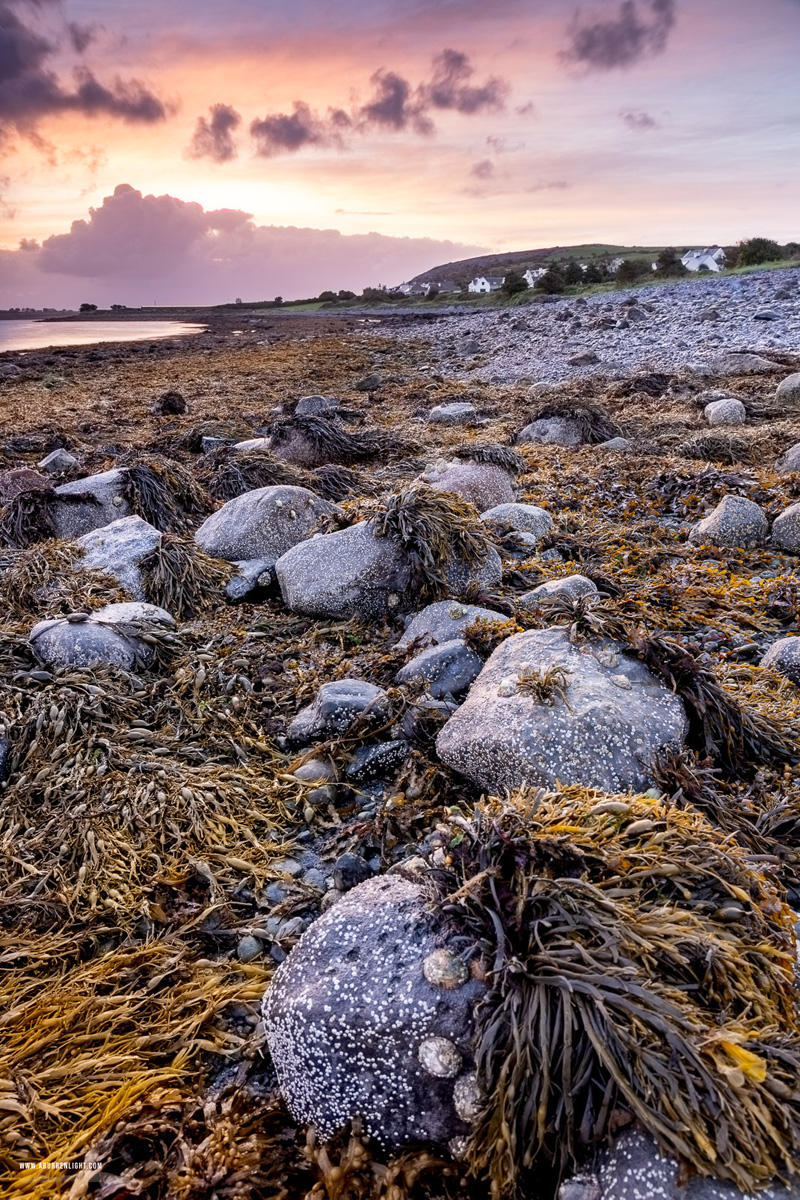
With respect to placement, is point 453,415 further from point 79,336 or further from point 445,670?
point 79,336

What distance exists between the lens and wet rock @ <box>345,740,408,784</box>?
3.09 meters

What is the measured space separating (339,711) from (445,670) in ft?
1.86

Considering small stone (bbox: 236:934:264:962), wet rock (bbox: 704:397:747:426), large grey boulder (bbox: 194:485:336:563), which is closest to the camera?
small stone (bbox: 236:934:264:962)

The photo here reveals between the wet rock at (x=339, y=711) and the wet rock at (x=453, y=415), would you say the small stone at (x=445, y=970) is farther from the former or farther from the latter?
the wet rock at (x=453, y=415)

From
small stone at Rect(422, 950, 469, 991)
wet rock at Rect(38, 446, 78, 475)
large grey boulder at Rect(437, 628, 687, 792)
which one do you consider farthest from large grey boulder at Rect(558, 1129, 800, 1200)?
wet rock at Rect(38, 446, 78, 475)

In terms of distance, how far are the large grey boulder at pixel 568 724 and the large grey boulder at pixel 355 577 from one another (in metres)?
1.54

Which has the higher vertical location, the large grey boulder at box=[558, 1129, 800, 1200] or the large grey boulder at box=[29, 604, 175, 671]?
the large grey boulder at box=[558, 1129, 800, 1200]

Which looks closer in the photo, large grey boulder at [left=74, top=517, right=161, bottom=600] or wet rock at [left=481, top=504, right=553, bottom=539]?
large grey boulder at [left=74, top=517, right=161, bottom=600]

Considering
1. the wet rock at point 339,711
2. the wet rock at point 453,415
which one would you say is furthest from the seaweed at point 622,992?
the wet rock at point 453,415

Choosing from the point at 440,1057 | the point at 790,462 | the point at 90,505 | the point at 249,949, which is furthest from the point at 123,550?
the point at 790,462

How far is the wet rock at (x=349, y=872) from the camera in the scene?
2.48 meters

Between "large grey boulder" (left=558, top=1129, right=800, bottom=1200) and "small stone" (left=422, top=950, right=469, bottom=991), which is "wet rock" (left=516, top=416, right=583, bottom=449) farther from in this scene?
"large grey boulder" (left=558, top=1129, right=800, bottom=1200)

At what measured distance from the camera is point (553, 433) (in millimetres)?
9016

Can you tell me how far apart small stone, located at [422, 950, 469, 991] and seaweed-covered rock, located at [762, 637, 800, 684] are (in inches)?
99.7
